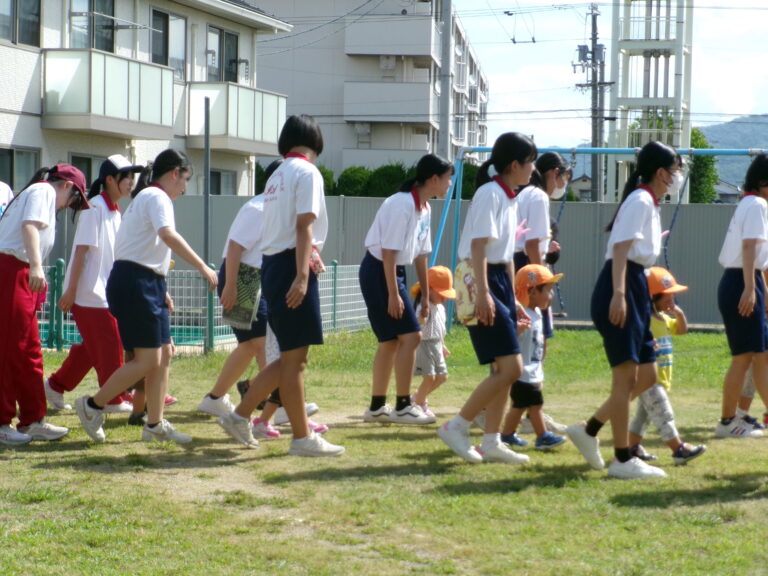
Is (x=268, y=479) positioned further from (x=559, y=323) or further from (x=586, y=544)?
(x=559, y=323)

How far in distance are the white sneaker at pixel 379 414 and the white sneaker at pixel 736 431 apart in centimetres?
225

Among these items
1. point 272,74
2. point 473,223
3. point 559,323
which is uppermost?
point 272,74

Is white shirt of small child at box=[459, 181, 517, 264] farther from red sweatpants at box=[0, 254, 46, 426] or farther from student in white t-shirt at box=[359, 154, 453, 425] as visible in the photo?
red sweatpants at box=[0, 254, 46, 426]

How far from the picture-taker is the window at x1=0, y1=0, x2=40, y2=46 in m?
20.3

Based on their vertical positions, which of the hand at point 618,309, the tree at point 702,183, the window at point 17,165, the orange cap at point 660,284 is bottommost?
the hand at point 618,309

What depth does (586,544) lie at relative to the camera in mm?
4613

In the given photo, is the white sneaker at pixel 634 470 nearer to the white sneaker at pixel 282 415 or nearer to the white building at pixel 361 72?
the white sneaker at pixel 282 415

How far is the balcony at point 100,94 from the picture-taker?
21531 millimetres

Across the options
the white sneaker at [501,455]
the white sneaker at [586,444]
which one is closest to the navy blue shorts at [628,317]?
the white sneaker at [586,444]

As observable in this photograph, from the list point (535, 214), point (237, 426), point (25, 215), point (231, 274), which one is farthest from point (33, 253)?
point (535, 214)

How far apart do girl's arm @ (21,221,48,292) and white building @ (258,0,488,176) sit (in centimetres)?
4418

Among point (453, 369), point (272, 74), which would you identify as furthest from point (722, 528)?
point (272, 74)

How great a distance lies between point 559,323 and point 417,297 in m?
12.2

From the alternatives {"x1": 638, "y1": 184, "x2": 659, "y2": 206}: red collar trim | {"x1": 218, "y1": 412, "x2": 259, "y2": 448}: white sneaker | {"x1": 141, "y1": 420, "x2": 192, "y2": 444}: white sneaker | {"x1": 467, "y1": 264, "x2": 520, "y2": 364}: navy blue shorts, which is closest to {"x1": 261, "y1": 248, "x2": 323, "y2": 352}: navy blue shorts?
{"x1": 218, "y1": 412, "x2": 259, "y2": 448}: white sneaker
